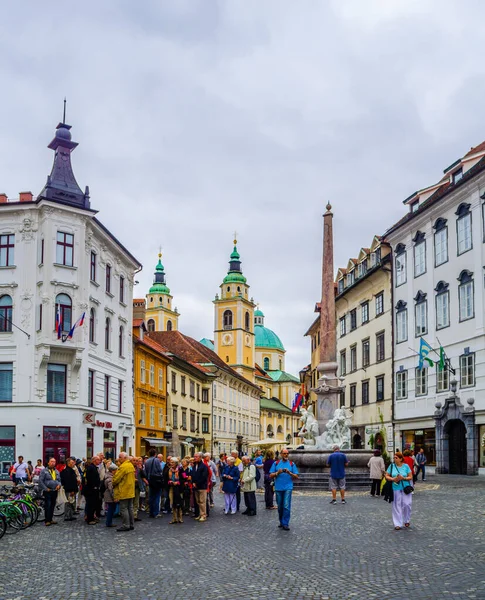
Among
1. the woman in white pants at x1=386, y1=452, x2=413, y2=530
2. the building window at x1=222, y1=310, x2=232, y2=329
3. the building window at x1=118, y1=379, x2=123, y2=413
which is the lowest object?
the woman in white pants at x1=386, y1=452, x2=413, y2=530

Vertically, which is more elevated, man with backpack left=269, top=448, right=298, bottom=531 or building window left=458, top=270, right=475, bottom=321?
building window left=458, top=270, right=475, bottom=321

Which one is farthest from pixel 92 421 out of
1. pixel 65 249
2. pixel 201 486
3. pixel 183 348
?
pixel 183 348

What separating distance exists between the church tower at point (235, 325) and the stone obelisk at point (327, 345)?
94.2 metres

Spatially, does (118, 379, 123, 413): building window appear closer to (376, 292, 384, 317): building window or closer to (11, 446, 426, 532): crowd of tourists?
(376, 292, 384, 317): building window

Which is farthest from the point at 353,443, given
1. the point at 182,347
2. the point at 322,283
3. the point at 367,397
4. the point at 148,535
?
the point at 148,535

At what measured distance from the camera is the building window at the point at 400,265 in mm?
46122

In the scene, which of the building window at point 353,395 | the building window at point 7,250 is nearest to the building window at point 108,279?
the building window at point 7,250

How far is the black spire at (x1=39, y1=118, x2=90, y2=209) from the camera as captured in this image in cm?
3919

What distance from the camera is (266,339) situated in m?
172

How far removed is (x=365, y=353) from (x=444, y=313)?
12.7 meters

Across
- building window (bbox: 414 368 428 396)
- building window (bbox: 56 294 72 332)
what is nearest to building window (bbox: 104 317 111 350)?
building window (bbox: 56 294 72 332)

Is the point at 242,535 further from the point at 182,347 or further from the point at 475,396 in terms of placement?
the point at 182,347

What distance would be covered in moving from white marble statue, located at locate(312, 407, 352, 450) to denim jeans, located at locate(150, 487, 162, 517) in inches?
408

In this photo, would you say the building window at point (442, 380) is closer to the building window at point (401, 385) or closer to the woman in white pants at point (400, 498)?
the building window at point (401, 385)
